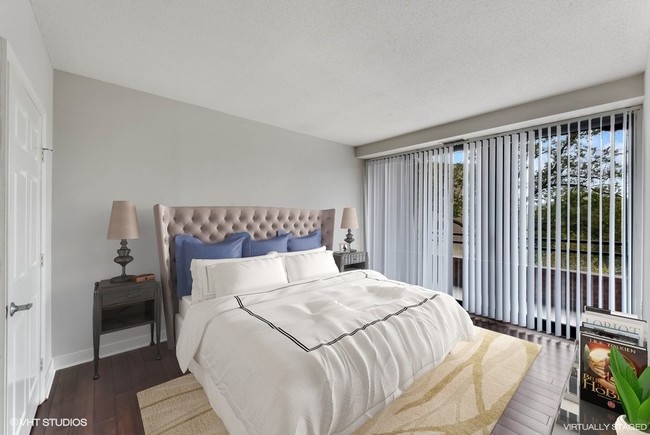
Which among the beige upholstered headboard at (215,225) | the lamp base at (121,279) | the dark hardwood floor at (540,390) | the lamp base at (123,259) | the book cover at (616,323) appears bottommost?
the dark hardwood floor at (540,390)

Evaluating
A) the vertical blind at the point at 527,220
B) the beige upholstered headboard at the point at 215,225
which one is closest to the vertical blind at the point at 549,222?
the vertical blind at the point at 527,220

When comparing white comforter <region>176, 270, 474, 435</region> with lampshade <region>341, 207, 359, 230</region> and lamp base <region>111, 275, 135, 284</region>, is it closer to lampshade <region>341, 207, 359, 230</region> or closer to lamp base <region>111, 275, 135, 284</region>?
lamp base <region>111, 275, 135, 284</region>

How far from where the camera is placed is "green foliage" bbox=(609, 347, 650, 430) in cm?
98

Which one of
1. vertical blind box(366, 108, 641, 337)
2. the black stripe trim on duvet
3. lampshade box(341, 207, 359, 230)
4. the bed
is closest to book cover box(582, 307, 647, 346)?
the bed

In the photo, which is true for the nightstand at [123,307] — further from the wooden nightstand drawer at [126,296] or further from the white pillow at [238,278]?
the white pillow at [238,278]

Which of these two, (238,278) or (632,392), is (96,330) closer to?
(238,278)

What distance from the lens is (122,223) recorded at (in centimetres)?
252

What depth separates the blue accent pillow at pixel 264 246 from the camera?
132 inches

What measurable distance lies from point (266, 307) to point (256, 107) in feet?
7.57

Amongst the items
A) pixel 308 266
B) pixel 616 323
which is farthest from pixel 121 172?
pixel 616 323

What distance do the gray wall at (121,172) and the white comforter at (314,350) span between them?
1.15 metres

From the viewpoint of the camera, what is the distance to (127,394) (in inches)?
85.6

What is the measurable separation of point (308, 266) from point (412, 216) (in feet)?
7.16

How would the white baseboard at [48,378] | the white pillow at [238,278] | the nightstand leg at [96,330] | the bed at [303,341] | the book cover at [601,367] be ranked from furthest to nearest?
the white pillow at [238,278], the nightstand leg at [96,330], the white baseboard at [48,378], the bed at [303,341], the book cover at [601,367]
